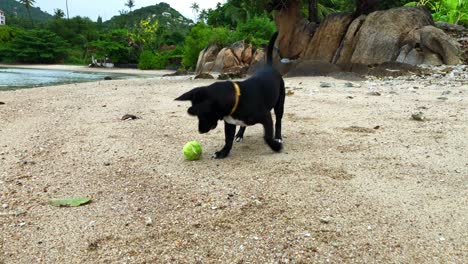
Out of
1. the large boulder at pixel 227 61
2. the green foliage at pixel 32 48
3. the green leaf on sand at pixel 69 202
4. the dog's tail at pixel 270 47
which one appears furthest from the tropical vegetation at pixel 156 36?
the green leaf on sand at pixel 69 202

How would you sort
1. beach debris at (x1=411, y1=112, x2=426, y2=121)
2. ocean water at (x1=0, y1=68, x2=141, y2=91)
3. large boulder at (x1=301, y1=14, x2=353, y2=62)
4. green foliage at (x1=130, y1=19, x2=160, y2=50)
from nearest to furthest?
beach debris at (x1=411, y1=112, x2=426, y2=121)
ocean water at (x1=0, y1=68, x2=141, y2=91)
large boulder at (x1=301, y1=14, x2=353, y2=62)
green foliage at (x1=130, y1=19, x2=160, y2=50)

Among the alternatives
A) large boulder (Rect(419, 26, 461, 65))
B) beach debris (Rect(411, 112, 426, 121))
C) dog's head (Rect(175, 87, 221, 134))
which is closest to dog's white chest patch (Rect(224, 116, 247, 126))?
dog's head (Rect(175, 87, 221, 134))

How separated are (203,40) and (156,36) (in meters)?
28.5

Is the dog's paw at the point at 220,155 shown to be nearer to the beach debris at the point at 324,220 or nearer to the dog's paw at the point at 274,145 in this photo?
the dog's paw at the point at 274,145

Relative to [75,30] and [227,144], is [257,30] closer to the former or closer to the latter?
[227,144]

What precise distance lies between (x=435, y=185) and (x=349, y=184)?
0.66 meters

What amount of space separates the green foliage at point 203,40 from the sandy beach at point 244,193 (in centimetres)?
2042

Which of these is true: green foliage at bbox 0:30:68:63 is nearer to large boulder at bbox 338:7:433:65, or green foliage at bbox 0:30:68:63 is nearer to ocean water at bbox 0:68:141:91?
ocean water at bbox 0:68:141:91

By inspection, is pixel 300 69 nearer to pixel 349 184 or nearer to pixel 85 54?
pixel 349 184

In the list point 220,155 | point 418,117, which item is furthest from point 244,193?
point 418,117

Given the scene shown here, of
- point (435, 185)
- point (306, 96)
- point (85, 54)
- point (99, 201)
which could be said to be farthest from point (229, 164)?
point (85, 54)

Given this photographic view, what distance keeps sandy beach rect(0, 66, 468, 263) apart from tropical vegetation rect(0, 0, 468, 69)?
50.8ft

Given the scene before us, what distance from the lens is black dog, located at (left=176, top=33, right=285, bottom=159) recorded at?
363 centimetres

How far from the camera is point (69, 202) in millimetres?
2863
